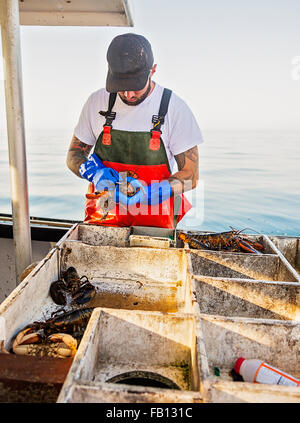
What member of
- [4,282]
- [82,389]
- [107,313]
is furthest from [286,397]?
[4,282]

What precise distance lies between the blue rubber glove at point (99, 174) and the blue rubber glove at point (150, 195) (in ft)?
0.44

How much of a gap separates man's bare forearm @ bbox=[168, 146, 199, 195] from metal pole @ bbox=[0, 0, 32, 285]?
117 cm

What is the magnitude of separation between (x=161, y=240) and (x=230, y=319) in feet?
3.66

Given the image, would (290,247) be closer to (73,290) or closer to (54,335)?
(73,290)

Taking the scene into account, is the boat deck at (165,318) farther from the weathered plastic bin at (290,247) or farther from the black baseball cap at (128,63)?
the black baseball cap at (128,63)

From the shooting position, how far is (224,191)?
1370 cm

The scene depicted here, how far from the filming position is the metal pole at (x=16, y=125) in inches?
96.0

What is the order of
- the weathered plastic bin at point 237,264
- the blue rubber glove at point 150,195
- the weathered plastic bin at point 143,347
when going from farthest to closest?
the blue rubber glove at point 150,195, the weathered plastic bin at point 237,264, the weathered plastic bin at point 143,347

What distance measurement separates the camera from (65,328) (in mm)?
1913

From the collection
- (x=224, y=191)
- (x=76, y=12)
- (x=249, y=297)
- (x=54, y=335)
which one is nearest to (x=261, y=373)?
(x=249, y=297)

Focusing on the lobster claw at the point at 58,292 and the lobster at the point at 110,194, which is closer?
the lobster claw at the point at 58,292

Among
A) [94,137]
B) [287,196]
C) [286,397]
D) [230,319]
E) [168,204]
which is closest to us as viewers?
[286,397]

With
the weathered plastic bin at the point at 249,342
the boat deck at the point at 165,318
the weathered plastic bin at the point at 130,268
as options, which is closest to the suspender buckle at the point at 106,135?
the boat deck at the point at 165,318

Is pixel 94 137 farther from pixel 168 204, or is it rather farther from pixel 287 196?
pixel 287 196
